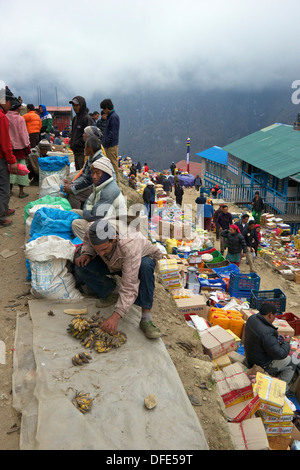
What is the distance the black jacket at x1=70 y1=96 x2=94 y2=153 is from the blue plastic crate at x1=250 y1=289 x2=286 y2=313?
158 inches

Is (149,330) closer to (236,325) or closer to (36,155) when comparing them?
(236,325)

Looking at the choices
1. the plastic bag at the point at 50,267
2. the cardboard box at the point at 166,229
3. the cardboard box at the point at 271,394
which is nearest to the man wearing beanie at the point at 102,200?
the plastic bag at the point at 50,267

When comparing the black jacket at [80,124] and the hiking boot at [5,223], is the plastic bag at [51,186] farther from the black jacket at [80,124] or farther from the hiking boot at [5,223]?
the hiking boot at [5,223]

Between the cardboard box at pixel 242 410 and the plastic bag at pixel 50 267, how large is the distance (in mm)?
1786

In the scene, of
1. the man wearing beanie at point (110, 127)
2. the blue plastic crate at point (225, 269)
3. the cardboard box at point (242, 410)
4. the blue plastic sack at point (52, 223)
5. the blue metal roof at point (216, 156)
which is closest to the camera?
the cardboard box at point (242, 410)

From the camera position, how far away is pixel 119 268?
2977 millimetres

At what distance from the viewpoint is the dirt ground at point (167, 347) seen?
2.31 m

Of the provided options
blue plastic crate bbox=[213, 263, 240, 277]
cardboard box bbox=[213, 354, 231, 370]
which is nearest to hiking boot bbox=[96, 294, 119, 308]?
cardboard box bbox=[213, 354, 231, 370]

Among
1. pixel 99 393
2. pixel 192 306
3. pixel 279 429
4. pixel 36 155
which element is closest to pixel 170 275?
pixel 192 306

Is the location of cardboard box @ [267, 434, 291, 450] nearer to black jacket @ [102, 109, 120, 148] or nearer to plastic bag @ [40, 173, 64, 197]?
plastic bag @ [40, 173, 64, 197]

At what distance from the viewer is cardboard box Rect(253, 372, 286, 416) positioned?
9.82ft

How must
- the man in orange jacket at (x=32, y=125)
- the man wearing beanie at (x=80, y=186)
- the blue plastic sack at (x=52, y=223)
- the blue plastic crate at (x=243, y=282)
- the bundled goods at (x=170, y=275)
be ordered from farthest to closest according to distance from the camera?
the man in orange jacket at (x=32, y=125) → the blue plastic crate at (x=243, y=282) → the bundled goods at (x=170, y=275) → the man wearing beanie at (x=80, y=186) → the blue plastic sack at (x=52, y=223)

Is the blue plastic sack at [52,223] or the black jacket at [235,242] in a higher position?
the blue plastic sack at [52,223]

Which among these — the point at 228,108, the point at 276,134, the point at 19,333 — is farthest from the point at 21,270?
the point at 228,108
